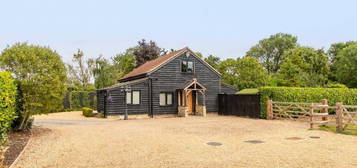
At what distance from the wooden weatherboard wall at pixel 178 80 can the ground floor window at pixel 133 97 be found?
1466mm

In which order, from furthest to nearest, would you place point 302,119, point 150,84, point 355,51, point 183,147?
point 355,51
point 150,84
point 302,119
point 183,147

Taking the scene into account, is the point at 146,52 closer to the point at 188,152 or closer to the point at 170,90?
the point at 170,90

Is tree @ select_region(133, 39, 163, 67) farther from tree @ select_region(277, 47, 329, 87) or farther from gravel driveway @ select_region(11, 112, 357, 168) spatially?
Answer: gravel driveway @ select_region(11, 112, 357, 168)

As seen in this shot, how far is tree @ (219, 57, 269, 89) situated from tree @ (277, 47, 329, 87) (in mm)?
3086

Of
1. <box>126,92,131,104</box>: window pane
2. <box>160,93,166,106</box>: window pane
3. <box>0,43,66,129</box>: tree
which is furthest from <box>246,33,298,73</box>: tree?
<box>0,43,66,129</box>: tree

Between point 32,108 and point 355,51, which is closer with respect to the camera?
point 32,108

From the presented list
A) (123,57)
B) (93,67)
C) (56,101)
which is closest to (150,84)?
(56,101)

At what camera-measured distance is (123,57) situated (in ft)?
163

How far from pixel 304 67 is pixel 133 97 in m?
→ 26.6

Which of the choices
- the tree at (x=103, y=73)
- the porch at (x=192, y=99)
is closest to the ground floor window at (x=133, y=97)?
the porch at (x=192, y=99)

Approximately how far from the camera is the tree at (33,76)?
1230 cm

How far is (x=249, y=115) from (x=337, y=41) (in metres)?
39.1

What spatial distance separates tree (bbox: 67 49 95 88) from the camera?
4028cm

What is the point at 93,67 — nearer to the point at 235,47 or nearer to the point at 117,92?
the point at 117,92
